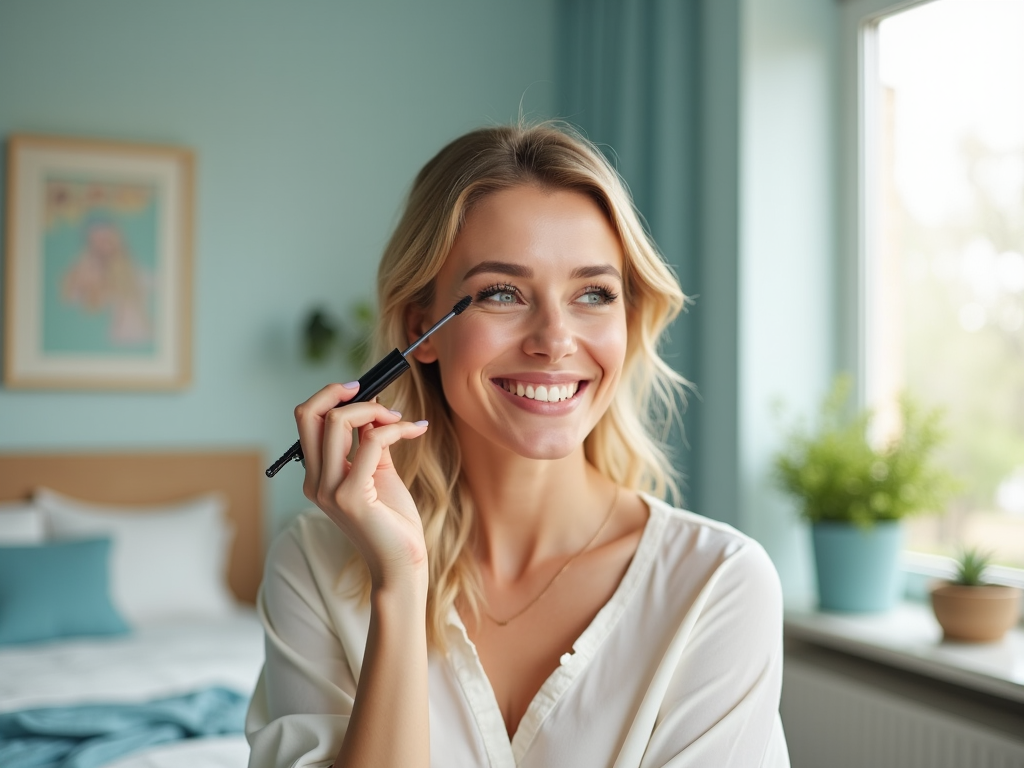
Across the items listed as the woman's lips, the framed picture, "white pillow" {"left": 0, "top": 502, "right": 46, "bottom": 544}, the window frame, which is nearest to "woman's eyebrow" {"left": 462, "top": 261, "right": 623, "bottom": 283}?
the woman's lips

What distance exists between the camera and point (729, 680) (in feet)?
3.92

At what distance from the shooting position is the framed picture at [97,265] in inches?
137

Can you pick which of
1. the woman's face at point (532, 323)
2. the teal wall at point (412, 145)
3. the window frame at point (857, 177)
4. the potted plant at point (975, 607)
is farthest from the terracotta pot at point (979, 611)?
the woman's face at point (532, 323)

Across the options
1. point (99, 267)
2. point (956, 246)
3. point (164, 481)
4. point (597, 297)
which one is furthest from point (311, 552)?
point (99, 267)

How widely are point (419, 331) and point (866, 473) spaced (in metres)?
1.38

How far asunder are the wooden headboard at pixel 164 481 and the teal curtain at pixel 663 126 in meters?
1.68

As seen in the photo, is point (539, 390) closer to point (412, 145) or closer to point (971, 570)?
point (971, 570)

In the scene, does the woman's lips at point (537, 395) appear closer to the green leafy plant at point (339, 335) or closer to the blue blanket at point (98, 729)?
the blue blanket at point (98, 729)

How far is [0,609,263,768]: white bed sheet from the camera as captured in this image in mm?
1872

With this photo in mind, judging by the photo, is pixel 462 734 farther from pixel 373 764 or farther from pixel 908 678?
pixel 908 678

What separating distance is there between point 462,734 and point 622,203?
0.75 m

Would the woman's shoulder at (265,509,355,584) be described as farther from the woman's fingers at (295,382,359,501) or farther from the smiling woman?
the woman's fingers at (295,382,359,501)

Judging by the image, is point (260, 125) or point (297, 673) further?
point (260, 125)

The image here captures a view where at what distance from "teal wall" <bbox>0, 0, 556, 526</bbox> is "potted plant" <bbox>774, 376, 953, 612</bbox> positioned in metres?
2.09
